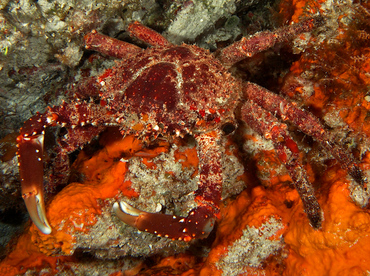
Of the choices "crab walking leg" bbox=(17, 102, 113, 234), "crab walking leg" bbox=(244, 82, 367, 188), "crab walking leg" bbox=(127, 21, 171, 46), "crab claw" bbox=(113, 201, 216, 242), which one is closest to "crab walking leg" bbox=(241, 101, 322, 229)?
"crab walking leg" bbox=(244, 82, 367, 188)

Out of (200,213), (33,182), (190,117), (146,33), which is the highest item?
(146,33)

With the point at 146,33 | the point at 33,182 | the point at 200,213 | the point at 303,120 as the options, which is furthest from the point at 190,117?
the point at 33,182

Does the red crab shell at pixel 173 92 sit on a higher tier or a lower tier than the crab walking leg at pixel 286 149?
higher

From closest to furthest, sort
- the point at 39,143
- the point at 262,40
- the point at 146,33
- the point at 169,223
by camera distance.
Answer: the point at 169,223 → the point at 39,143 → the point at 262,40 → the point at 146,33

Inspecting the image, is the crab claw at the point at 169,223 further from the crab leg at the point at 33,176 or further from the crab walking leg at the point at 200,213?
the crab leg at the point at 33,176

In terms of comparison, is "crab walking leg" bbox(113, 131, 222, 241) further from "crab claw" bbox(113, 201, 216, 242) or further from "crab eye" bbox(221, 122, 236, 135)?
"crab eye" bbox(221, 122, 236, 135)

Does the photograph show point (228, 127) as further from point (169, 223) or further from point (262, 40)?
point (169, 223)

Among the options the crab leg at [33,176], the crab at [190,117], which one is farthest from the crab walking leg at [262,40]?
the crab leg at [33,176]
